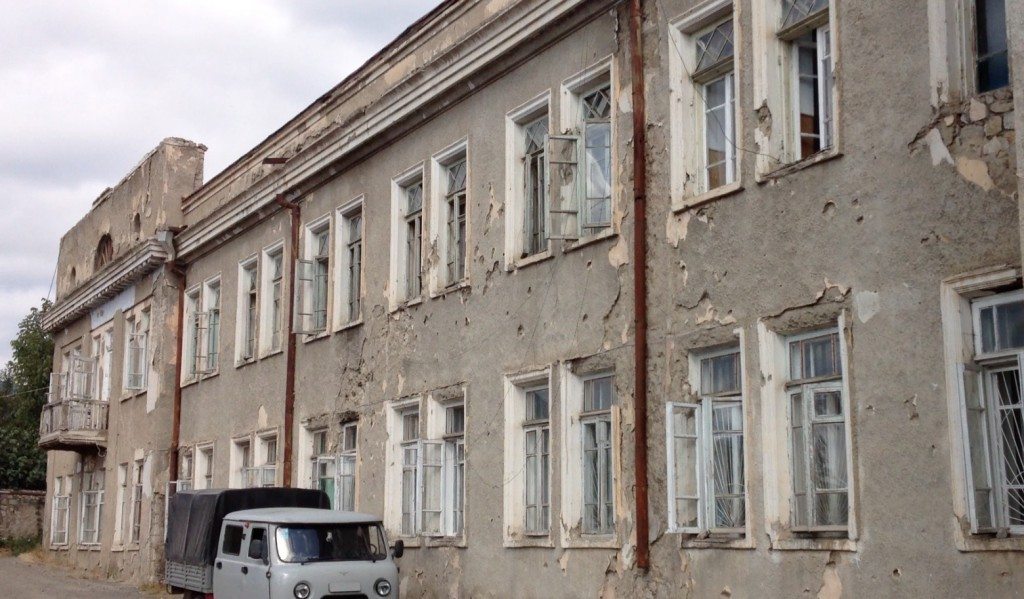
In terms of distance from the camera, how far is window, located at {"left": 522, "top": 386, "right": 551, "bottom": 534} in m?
15.6

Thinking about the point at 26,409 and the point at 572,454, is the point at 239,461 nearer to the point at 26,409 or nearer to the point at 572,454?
the point at 572,454

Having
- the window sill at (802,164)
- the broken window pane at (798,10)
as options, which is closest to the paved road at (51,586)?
the window sill at (802,164)

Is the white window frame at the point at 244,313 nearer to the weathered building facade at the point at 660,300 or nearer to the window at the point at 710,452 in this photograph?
the weathered building facade at the point at 660,300

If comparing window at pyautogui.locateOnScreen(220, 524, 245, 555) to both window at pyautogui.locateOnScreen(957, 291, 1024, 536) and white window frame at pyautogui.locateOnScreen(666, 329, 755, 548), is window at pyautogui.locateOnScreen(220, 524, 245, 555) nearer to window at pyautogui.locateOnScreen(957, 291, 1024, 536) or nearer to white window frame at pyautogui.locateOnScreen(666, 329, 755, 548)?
white window frame at pyautogui.locateOnScreen(666, 329, 755, 548)

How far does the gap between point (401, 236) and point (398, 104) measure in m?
1.91

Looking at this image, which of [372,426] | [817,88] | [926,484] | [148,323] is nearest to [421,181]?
[372,426]

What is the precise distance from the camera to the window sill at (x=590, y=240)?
14383 mm

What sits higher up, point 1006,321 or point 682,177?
point 682,177

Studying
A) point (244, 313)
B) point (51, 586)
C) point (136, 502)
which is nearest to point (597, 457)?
point (244, 313)

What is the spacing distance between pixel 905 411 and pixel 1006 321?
1.05m

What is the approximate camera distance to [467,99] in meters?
17.9

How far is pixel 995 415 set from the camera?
32.7ft

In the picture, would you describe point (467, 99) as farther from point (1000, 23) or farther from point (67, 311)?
point (67, 311)

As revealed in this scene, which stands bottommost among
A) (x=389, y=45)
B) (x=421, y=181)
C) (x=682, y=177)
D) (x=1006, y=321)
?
(x=1006, y=321)
